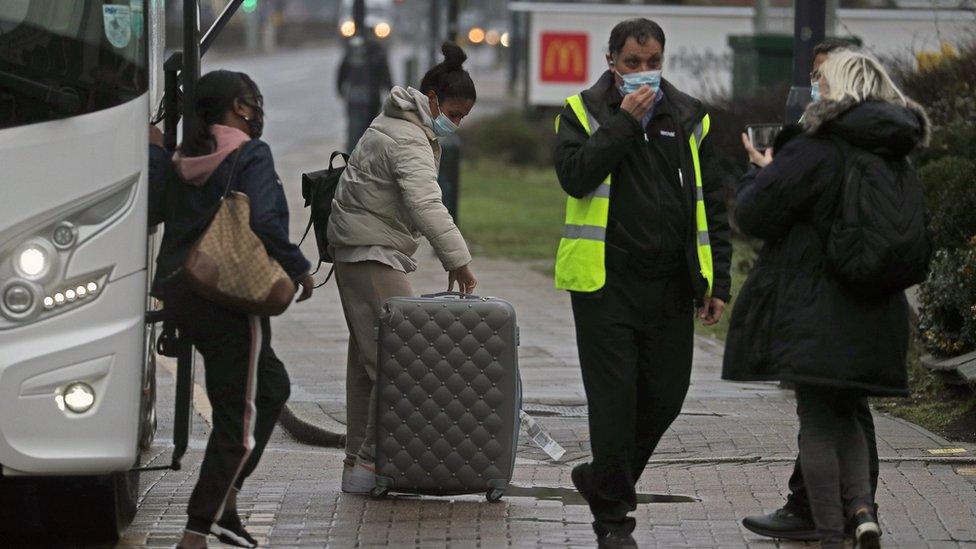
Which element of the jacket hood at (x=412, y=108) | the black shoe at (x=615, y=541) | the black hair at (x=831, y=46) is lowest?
the black shoe at (x=615, y=541)

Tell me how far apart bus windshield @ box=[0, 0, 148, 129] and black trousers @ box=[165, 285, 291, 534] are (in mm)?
679

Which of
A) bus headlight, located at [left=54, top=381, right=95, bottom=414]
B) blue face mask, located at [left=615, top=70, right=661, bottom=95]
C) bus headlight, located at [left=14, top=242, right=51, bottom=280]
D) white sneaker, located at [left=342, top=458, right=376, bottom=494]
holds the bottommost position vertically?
white sneaker, located at [left=342, top=458, right=376, bottom=494]

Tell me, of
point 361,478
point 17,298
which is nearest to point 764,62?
point 361,478

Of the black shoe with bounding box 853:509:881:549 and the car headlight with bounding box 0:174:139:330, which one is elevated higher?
the car headlight with bounding box 0:174:139:330

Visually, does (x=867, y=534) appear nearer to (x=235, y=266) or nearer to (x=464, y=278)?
(x=464, y=278)

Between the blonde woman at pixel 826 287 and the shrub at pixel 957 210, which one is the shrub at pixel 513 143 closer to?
the shrub at pixel 957 210

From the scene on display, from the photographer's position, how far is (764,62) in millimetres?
16938

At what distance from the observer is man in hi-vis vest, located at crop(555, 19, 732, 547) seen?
5.95 metres

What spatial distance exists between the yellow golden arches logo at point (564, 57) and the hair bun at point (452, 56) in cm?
1394

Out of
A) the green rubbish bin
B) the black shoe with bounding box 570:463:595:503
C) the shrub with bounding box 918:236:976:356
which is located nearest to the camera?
the black shoe with bounding box 570:463:595:503

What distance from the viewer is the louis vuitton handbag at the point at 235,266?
18.4 feet

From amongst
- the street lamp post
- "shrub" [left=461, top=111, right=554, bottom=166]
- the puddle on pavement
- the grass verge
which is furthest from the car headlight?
"shrub" [left=461, top=111, right=554, bottom=166]

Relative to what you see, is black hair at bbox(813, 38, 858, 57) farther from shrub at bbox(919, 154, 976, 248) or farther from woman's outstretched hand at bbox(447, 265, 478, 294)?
shrub at bbox(919, 154, 976, 248)

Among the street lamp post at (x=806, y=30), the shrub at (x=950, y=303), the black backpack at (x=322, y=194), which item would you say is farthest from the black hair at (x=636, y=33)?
Result: the street lamp post at (x=806, y=30)
